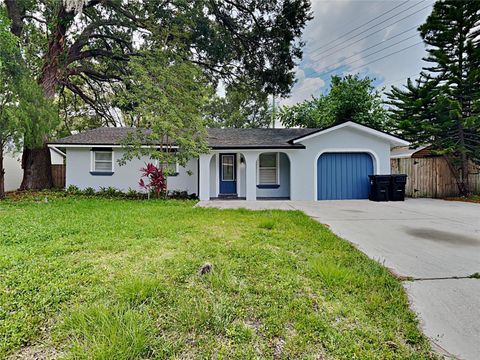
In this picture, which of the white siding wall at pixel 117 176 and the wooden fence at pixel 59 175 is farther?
the wooden fence at pixel 59 175

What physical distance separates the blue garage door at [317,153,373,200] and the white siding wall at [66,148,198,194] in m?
5.81

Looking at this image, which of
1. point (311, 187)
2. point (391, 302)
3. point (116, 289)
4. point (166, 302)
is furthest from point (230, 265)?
point (311, 187)

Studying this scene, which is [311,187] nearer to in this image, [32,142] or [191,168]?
[191,168]

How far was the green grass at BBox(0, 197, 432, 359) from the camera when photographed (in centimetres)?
185

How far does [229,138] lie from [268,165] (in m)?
2.32

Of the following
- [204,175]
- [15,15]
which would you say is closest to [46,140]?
[15,15]

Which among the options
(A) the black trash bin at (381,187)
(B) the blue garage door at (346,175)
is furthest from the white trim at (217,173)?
(A) the black trash bin at (381,187)

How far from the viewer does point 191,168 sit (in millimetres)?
11461

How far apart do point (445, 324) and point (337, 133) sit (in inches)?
363

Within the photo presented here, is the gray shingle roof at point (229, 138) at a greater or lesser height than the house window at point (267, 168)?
greater

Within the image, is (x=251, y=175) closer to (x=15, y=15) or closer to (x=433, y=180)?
(x=433, y=180)

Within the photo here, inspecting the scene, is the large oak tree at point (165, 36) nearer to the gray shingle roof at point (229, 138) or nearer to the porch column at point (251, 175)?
the gray shingle roof at point (229, 138)

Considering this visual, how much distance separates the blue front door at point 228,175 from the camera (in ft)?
38.6

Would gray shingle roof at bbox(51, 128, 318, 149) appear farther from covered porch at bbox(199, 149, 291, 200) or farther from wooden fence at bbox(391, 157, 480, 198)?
wooden fence at bbox(391, 157, 480, 198)
